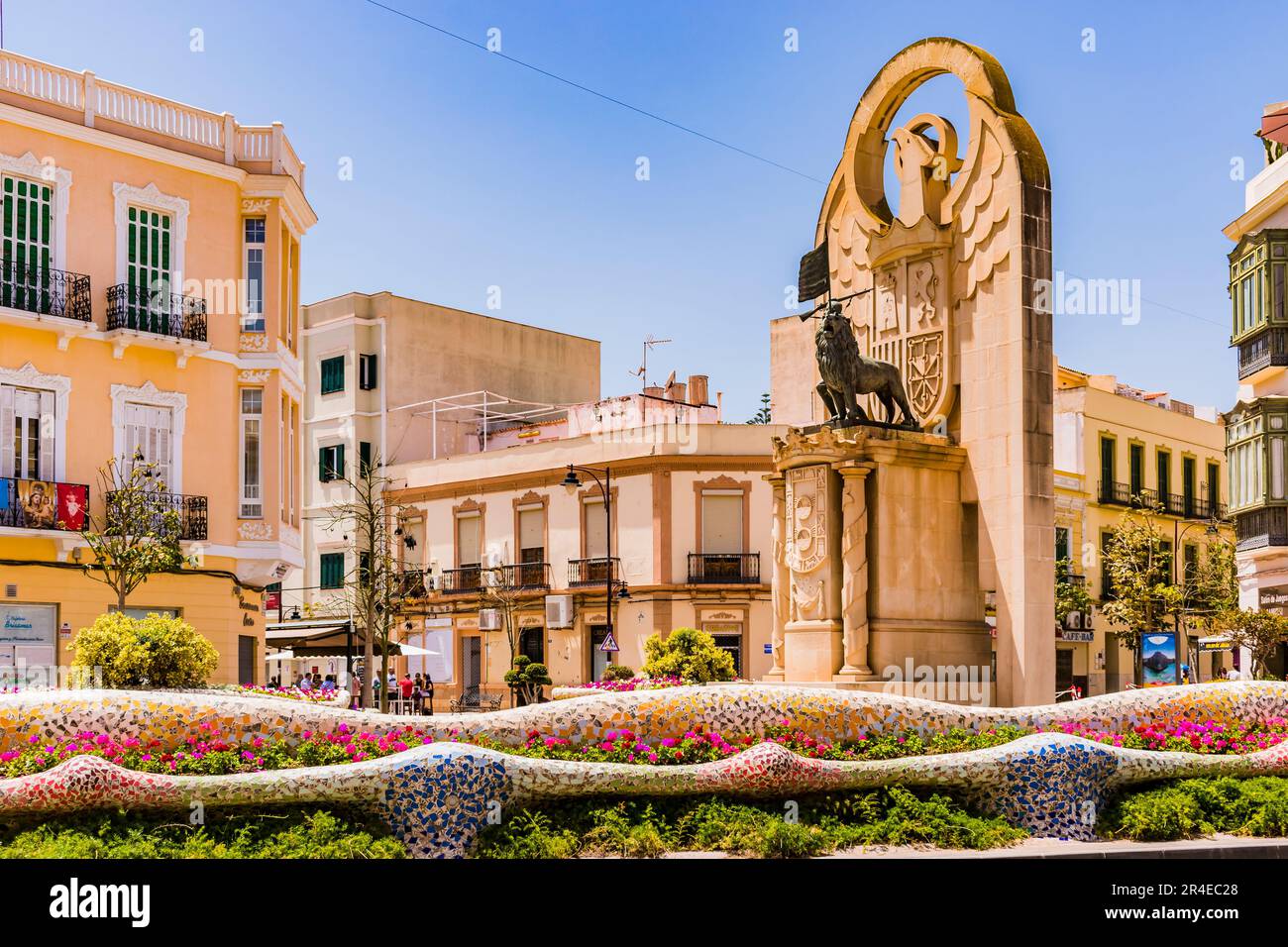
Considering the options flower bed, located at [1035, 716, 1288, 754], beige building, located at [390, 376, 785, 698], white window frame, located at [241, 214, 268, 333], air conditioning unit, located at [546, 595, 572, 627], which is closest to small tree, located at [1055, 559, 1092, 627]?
beige building, located at [390, 376, 785, 698]

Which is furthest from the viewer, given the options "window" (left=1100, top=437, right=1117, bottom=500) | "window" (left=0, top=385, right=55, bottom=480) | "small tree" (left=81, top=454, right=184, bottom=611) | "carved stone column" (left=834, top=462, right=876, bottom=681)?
"window" (left=1100, top=437, right=1117, bottom=500)

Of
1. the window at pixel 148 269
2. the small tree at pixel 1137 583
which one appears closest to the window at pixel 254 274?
the window at pixel 148 269

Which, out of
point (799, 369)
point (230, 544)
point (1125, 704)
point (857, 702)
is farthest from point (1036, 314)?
point (799, 369)

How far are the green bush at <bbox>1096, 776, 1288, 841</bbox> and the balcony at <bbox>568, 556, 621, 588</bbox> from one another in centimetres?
3437

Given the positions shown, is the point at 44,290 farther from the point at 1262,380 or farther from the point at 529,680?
the point at 1262,380

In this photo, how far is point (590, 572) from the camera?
4938 centimetres

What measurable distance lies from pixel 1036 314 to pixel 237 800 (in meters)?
13.5

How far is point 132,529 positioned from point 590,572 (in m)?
23.9

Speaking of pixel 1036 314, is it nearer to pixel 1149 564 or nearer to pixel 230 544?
pixel 230 544

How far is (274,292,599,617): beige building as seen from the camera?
5591cm

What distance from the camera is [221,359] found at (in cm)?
3161

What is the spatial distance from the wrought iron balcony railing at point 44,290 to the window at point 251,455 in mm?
3969

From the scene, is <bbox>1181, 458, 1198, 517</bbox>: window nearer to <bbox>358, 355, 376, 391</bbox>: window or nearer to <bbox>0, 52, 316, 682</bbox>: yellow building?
<bbox>358, 355, 376, 391</bbox>: window

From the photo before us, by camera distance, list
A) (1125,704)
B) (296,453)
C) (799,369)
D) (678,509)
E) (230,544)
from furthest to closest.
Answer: (799,369) < (678,509) < (296,453) < (230,544) < (1125,704)
